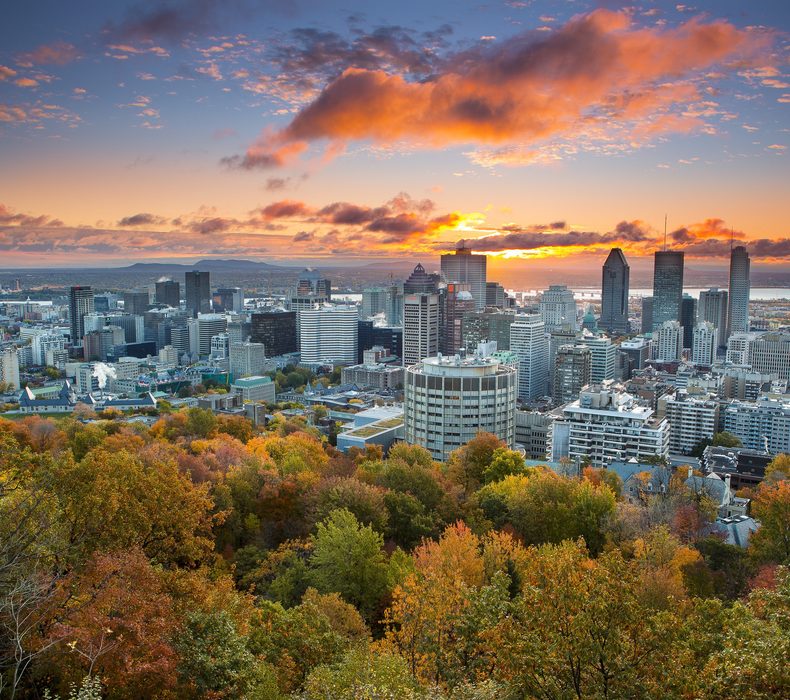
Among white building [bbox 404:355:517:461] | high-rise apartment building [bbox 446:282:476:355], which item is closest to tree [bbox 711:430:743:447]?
white building [bbox 404:355:517:461]

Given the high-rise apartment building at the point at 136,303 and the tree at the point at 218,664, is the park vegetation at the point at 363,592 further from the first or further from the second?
the high-rise apartment building at the point at 136,303

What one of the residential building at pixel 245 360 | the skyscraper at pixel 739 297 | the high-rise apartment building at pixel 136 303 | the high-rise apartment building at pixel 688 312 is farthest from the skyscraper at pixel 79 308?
the skyscraper at pixel 739 297

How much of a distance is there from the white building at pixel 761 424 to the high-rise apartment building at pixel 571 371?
2124cm

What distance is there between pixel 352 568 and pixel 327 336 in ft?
294

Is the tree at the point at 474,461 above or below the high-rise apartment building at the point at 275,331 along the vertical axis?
above

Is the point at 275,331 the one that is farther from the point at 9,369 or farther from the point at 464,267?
the point at 464,267

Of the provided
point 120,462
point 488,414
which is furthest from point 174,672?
point 488,414

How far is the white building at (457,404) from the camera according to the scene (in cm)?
3603

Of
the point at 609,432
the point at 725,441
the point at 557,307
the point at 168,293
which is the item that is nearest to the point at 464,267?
the point at 557,307

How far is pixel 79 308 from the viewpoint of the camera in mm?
124250

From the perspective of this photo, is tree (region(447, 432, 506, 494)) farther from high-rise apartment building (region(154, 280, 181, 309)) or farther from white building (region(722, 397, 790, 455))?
high-rise apartment building (region(154, 280, 181, 309))

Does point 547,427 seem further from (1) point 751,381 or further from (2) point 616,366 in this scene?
(2) point 616,366

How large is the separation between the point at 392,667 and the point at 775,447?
2052 inches

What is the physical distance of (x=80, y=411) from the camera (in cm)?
5478
